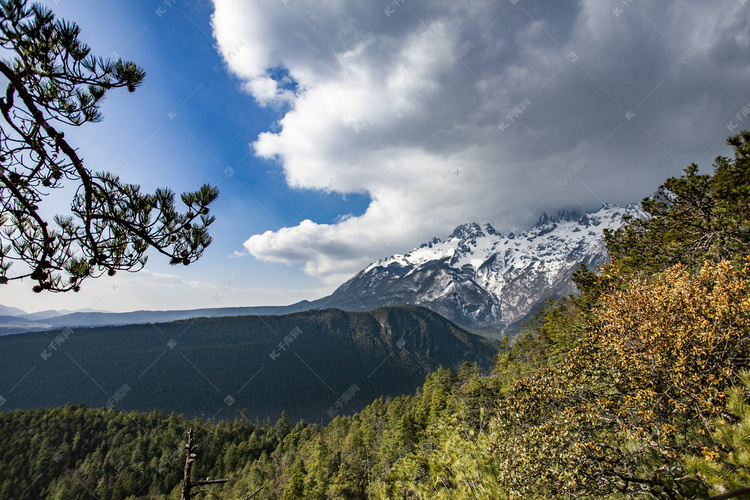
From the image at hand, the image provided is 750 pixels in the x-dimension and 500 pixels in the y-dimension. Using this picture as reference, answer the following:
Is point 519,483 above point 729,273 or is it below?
below

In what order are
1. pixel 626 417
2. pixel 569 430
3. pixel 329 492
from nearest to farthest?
1. pixel 569 430
2. pixel 626 417
3. pixel 329 492

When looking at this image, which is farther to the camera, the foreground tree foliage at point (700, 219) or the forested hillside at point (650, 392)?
Answer: the foreground tree foliage at point (700, 219)

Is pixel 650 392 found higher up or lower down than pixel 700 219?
lower down

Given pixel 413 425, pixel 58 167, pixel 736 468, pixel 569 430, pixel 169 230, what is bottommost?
pixel 413 425

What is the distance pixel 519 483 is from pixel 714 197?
20191 millimetres

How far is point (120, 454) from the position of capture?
357 ft

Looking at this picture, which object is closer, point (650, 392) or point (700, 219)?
point (650, 392)

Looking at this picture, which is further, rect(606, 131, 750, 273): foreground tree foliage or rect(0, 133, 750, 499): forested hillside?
rect(606, 131, 750, 273): foreground tree foliage

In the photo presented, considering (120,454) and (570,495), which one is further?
(120,454)

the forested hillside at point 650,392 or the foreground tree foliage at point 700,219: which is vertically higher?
the foreground tree foliage at point 700,219

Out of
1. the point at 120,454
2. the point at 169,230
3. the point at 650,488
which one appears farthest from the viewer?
the point at 120,454

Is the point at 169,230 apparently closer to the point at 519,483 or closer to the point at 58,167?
the point at 58,167

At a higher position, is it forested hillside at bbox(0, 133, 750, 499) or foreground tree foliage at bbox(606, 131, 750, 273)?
foreground tree foliage at bbox(606, 131, 750, 273)

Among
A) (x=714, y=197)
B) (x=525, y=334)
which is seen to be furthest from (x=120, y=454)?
(x=714, y=197)
